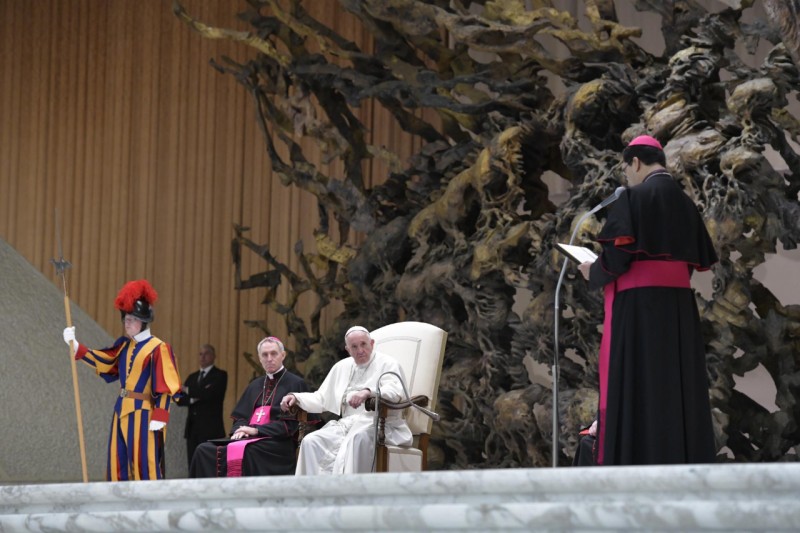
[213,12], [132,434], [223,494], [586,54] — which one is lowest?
[132,434]

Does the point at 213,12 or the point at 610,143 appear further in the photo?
the point at 213,12

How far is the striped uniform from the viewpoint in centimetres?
712

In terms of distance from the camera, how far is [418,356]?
265 inches

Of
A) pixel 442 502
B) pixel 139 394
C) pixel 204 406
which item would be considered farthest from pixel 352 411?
pixel 204 406

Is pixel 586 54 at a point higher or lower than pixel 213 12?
lower

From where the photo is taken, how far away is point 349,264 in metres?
10.3

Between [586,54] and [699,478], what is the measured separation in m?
6.71

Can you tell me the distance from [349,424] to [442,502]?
4214mm

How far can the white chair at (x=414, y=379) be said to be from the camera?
6138mm

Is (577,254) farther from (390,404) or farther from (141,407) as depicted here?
(141,407)

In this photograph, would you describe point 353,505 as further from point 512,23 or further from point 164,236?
point 164,236

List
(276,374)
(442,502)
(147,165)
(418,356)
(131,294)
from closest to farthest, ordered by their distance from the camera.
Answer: (442,502) → (418,356) → (276,374) → (131,294) → (147,165)

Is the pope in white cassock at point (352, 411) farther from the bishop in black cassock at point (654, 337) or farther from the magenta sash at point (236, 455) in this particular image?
the bishop in black cassock at point (654, 337)

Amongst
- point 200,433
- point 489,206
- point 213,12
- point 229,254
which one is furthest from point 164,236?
point 489,206
